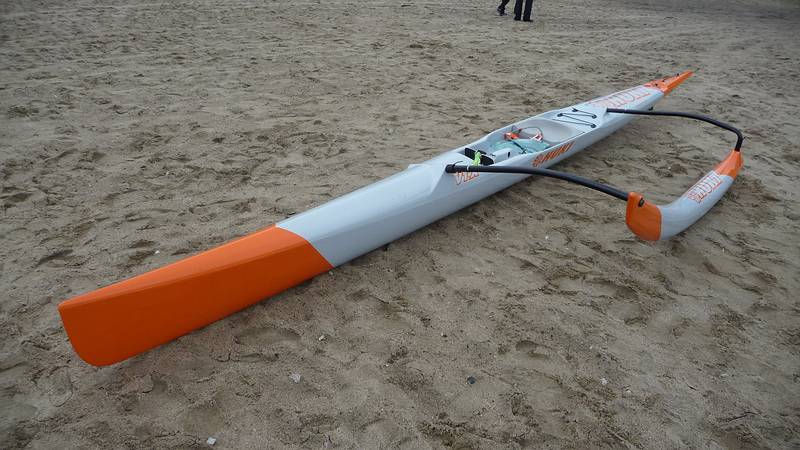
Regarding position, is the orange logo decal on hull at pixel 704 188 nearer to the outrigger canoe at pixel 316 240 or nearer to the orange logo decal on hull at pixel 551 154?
the outrigger canoe at pixel 316 240

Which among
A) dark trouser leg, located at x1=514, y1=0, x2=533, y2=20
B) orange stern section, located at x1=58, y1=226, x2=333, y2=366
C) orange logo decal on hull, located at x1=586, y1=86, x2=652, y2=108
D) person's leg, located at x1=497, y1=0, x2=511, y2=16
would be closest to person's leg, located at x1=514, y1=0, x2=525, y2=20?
dark trouser leg, located at x1=514, y1=0, x2=533, y2=20

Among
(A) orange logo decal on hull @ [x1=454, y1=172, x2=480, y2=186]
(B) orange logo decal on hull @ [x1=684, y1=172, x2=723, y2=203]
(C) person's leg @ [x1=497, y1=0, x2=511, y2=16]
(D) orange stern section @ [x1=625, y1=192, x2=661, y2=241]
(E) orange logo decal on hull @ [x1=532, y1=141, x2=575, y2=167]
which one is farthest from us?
(C) person's leg @ [x1=497, y1=0, x2=511, y2=16]

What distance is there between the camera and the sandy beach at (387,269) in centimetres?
172

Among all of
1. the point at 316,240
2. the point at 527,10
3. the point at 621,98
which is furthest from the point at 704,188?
the point at 527,10

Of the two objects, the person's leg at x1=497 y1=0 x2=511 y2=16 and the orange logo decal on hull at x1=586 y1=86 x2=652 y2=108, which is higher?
the person's leg at x1=497 y1=0 x2=511 y2=16

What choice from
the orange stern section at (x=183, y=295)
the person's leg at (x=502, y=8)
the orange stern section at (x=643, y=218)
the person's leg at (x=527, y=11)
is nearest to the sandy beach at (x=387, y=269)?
the orange stern section at (x=183, y=295)

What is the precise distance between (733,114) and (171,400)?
5.51 meters

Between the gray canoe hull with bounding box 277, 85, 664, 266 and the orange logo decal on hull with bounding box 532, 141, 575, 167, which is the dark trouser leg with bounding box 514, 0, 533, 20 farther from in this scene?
the orange logo decal on hull with bounding box 532, 141, 575, 167

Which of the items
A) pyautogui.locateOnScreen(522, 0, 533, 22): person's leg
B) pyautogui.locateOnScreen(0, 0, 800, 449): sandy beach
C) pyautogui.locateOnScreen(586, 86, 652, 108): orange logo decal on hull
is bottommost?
pyautogui.locateOnScreen(0, 0, 800, 449): sandy beach

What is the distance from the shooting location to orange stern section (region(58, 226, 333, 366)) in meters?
1.70

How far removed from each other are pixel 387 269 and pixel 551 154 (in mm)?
1609

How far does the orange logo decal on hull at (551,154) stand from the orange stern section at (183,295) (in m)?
1.74

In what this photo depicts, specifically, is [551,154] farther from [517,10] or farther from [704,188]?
[517,10]

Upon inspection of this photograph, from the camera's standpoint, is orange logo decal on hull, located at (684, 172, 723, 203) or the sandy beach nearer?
the sandy beach
